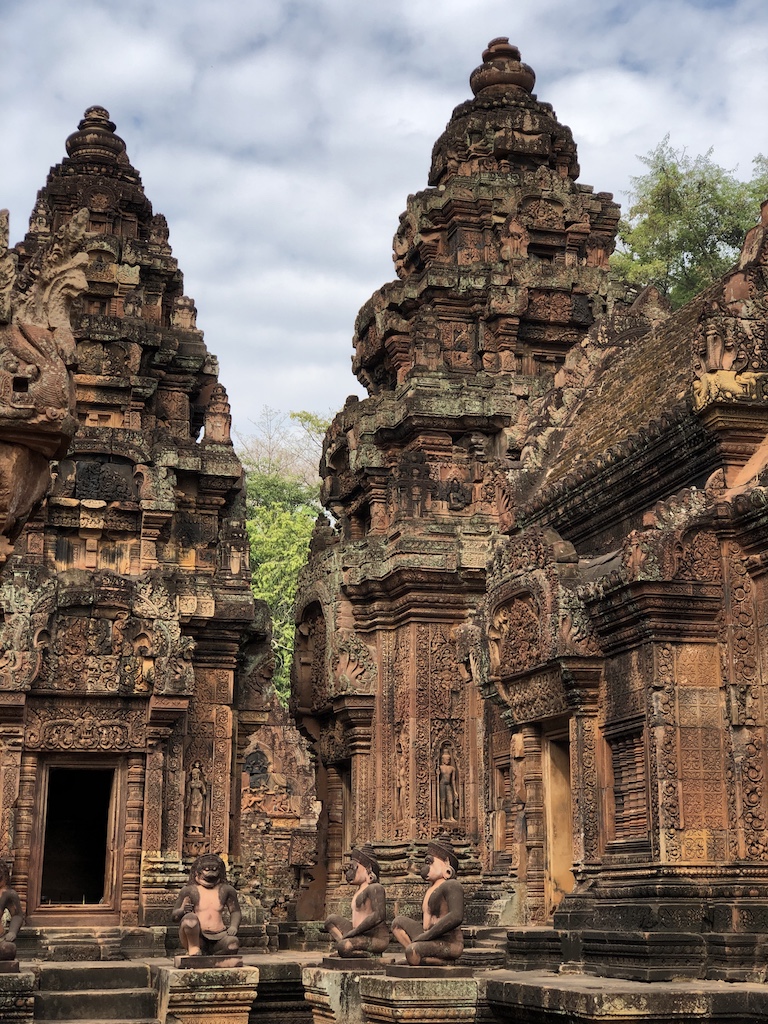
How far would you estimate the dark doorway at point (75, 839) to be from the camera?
60.1 feet

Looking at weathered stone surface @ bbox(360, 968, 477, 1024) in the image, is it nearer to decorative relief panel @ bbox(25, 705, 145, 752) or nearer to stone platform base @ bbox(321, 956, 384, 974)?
stone platform base @ bbox(321, 956, 384, 974)

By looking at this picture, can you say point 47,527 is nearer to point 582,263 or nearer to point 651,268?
point 582,263

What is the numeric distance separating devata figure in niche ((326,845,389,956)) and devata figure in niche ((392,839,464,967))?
0.91 metres

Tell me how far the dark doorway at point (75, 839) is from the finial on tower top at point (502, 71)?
11.2 metres

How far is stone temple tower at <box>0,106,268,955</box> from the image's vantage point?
52.4ft

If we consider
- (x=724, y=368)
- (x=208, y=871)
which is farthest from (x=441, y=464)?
(x=208, y=871)

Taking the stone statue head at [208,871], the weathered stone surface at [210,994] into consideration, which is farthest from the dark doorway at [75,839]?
the weathered stone surface at [210,994]

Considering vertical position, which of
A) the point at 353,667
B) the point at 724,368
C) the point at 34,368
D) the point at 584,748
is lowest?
the point at 584,748

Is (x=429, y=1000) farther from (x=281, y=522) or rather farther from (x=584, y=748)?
(x=281, y=522)

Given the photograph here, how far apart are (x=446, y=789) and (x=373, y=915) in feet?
14.6

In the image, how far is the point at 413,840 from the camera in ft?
54.3

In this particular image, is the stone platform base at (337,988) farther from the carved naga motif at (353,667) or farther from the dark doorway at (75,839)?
the dark doorway at (75,839)

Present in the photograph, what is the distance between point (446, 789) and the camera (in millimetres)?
16844

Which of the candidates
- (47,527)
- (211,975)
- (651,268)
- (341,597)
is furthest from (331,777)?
(651,268)
